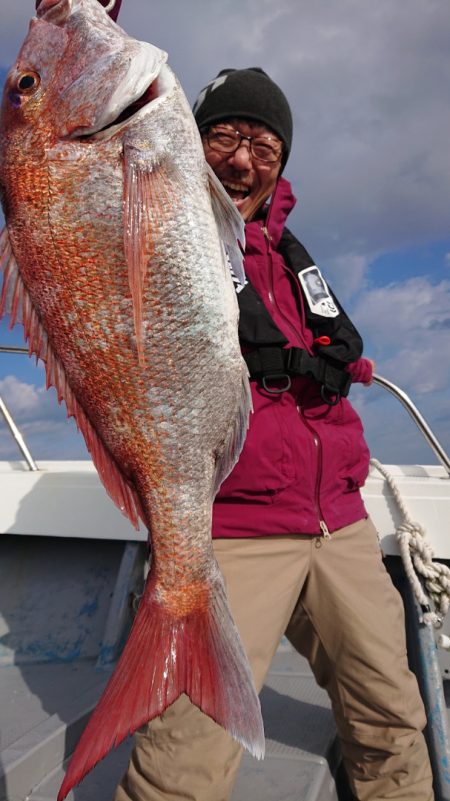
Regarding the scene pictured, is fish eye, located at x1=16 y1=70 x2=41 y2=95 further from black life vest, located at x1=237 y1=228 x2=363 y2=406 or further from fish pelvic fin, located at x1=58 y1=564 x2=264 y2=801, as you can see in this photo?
fish pelvic fin, located at x1=58 y1=564 x2=264 y2=801

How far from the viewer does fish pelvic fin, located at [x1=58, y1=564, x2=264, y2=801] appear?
1.44 metres

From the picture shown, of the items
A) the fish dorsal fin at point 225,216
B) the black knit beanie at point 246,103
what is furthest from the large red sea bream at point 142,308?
the black knit beanie at point 246,103

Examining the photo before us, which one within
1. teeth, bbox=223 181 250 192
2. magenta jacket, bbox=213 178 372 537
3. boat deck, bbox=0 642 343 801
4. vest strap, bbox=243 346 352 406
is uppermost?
teeth, bbox=223 181 250 192

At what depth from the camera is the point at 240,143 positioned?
2.29m

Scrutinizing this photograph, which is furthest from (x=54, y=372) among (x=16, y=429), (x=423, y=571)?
(x=16, y=429)

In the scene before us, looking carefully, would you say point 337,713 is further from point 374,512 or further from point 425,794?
point 374,512

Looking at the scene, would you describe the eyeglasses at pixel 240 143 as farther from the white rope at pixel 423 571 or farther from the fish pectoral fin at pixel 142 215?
the white rope at pixel 423 571

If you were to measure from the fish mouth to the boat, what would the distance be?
7.09ft

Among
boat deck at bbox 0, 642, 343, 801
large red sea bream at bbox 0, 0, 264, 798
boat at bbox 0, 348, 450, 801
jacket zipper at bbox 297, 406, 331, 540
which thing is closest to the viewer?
large red sea bream at bbox 0, 0, 264, 798

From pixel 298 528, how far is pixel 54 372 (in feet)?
3.20

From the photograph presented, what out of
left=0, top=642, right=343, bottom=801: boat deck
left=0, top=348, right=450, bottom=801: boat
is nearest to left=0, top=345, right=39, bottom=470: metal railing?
left=0, top=348, right=450, bottom=801: boat

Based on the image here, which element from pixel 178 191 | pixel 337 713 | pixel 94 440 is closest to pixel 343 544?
pixel 337 713

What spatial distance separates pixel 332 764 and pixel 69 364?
6.36ft

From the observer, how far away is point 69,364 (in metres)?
1.62
